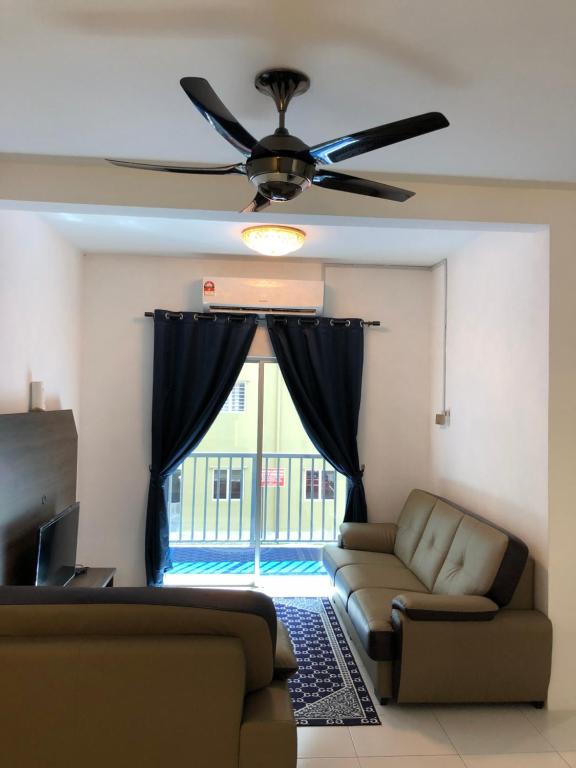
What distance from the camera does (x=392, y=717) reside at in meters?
2.79

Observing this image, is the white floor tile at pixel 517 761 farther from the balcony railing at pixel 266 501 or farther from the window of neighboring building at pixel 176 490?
the window of neighboring building at pixel 176 490

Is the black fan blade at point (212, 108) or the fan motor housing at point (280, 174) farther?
the fan motor housing at point (280, 174)

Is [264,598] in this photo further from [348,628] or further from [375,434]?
[375,434]

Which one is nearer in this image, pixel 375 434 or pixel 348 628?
pixel 348 628

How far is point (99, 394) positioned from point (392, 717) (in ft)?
10.3

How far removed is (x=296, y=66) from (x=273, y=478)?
13.2 feet

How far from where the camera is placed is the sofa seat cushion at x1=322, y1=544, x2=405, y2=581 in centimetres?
396

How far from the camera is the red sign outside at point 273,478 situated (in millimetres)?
5270

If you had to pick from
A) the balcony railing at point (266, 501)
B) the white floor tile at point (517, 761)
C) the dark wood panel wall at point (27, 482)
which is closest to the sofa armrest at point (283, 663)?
the white floor tile at point (517, 761)

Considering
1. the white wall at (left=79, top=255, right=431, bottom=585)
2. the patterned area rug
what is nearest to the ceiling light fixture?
the white wall at (left=79, top=255, right=431, bottom=585)

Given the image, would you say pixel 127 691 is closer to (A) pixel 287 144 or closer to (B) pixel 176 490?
(A) pixel 287 144

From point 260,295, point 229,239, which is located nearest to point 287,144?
point 229,239

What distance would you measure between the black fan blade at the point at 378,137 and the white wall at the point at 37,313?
203 centimetres

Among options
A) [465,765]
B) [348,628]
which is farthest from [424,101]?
[348,628]
